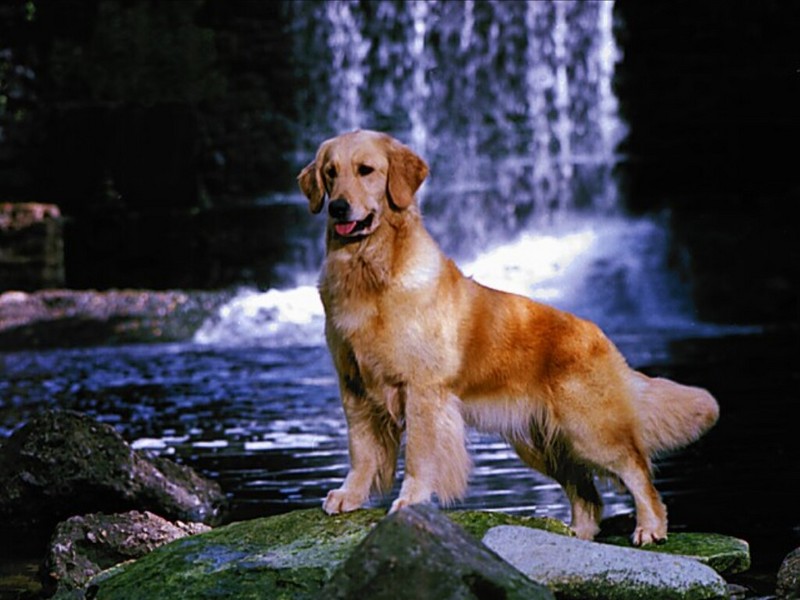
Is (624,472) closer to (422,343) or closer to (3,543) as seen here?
(422,343)

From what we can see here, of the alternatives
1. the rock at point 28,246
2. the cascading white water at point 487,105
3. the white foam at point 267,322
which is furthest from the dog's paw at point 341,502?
the cascading white water at point 487,105

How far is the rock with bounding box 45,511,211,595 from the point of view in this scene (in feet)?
18.7

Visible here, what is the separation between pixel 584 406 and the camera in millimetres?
5211

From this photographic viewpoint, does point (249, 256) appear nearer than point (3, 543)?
No

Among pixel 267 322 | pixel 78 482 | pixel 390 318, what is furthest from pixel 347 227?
pixel 267 322

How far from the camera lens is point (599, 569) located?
461cm

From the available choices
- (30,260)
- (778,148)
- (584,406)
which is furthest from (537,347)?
(778,148)

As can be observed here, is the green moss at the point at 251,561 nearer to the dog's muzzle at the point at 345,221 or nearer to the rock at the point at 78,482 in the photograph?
the dog's muzzle at the point at 345,221

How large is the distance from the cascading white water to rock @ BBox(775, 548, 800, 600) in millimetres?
14393

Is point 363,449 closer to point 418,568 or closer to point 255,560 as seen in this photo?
point 255,560

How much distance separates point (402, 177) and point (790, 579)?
6.30 ft

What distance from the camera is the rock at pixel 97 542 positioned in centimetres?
571

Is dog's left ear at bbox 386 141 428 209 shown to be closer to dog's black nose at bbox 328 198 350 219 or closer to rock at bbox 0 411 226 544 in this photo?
dog's black nose at bbox 328 198 350 219

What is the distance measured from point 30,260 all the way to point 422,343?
568 inches
